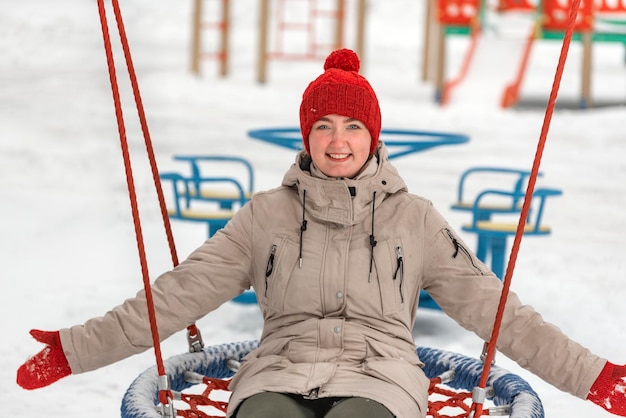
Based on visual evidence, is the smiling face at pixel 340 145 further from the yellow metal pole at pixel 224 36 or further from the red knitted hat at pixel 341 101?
the yellow metal pole at pixel 224 36

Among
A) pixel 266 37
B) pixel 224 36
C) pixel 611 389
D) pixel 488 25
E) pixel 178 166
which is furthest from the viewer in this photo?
pixel 224 36

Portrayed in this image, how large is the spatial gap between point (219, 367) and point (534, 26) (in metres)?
8.68

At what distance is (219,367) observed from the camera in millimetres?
2527

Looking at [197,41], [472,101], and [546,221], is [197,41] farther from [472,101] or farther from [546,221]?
[546,221]

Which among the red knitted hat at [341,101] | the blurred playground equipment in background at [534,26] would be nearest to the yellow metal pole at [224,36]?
the blurred playground equipment in background at [534,26]

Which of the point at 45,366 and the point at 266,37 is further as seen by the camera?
the point at 266,37

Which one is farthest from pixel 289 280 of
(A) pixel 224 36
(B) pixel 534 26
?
(A) pixel 224 36

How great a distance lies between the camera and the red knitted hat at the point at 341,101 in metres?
2.07

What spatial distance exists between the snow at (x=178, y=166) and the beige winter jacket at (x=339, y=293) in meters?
1.00

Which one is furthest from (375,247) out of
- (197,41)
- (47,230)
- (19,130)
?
(197,41)

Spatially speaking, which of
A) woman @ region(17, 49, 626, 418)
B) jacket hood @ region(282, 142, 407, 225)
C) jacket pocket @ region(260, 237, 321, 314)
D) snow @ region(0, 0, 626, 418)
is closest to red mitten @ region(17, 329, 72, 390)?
woman @ region(17, 49, 626, 418)

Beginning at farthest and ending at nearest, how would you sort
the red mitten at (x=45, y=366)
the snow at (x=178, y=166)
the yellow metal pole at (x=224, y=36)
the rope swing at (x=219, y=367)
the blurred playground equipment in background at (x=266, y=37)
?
1. the yellow metal pole at (x=224, y=36)
2. the blurred playground equipment in background at (x=266, y=37)
3. the snow at (x=178, y=166)
4. the red mitten at (x=45, y=366)
5. the rope swing at (x=219, y=367)

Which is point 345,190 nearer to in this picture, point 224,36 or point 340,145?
point 340,145

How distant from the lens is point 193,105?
10.9 metres
